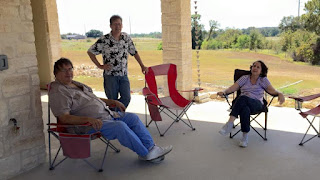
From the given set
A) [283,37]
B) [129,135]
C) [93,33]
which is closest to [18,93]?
[129,135]

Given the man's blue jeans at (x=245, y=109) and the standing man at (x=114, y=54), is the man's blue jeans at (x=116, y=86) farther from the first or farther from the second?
the man's blue jeans at (x=245, y=109)

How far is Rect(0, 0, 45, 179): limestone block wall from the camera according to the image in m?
3.14

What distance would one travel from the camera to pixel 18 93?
129 inches

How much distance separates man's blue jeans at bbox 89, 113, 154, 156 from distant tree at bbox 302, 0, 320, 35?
914 centimetres

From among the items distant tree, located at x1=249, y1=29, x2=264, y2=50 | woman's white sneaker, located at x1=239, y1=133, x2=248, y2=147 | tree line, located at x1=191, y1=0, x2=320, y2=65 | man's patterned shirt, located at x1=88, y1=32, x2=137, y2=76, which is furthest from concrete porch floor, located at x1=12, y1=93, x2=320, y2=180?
distant tree, located at x1=249, y1=29, x2=264, y2=50

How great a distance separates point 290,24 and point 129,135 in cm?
1091

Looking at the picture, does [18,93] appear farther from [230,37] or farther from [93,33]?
[93,33]

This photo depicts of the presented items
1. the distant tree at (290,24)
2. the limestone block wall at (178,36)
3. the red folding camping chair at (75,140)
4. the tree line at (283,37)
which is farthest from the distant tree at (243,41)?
the red folding camping chair at (75,140)

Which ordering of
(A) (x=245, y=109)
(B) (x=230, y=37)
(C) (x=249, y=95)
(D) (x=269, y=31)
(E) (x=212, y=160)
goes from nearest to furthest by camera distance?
(E) (x=212, y=160) → (A) (x=245, y=109) → (C) (x=249, y=95) → (D) (x=269, y=31) → (B) (x=230, y=37)

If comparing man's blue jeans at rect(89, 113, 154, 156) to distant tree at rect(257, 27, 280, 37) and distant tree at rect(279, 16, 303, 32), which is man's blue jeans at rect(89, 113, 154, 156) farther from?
→ distant tree at rect(257, 27, 280, 37)

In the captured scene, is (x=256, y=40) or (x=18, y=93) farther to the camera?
(x=256, y=40)

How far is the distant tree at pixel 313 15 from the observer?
34.8 feet

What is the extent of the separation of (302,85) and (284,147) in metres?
5.99

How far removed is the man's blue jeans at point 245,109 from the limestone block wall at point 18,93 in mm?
2212
